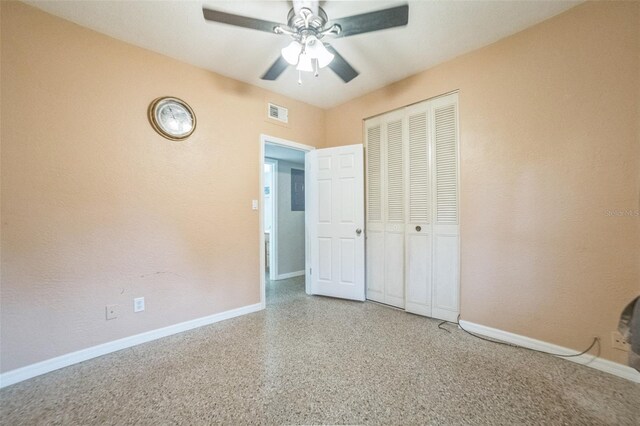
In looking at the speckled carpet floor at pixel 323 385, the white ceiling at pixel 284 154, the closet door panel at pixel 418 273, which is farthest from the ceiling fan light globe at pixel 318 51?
the speckled carpet floor at pixel 323 385

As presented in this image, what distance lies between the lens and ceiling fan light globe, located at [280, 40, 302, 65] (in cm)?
176

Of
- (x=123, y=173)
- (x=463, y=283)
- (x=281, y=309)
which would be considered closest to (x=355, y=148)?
(x=463, y=283)

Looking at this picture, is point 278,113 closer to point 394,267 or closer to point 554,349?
point 394,267

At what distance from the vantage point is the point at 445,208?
253cm

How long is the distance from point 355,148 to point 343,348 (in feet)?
7.27

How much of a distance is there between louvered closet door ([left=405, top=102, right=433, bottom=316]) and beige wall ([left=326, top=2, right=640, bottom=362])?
0.34 metres

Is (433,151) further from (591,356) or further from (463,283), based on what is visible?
(591,356)

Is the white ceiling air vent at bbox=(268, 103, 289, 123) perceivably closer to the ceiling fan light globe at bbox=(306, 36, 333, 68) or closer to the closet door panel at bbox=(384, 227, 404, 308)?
the ceiling fan light globe at bbox=(306, 36, 333, 68)

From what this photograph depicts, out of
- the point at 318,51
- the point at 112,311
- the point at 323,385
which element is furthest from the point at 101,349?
the point at 318,51

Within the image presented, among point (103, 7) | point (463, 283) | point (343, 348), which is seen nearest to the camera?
point (103, 7)

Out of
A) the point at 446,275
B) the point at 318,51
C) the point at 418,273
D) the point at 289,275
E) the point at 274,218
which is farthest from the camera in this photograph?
the point at 289,275

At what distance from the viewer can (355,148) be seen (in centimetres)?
318

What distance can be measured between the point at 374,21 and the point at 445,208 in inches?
68.8

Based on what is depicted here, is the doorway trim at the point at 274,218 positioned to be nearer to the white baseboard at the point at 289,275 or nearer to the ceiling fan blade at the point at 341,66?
the white baseboard at the point at 289,275
